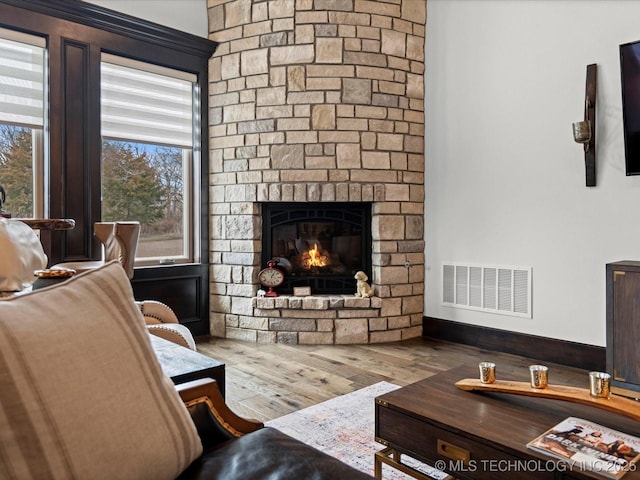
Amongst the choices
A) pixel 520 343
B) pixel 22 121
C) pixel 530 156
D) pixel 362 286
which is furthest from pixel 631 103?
pixel 22 121

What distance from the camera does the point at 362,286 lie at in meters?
3.88

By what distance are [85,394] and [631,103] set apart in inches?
126

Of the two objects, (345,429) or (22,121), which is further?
(22,121)

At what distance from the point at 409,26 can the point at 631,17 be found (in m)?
1.58

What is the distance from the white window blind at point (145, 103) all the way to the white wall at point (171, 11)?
36 centimetres

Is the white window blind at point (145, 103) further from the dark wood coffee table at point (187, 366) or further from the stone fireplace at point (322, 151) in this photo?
the dark wood coffee table at point (187, 366)

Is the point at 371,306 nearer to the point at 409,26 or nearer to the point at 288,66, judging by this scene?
the point at 288,66

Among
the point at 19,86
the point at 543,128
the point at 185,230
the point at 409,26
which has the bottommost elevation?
the point at 185,230

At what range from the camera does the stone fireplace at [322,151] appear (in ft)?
12.4

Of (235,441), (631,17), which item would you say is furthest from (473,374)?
(631,17)

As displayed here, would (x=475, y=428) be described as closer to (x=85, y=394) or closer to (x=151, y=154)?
(x=85, y=394)

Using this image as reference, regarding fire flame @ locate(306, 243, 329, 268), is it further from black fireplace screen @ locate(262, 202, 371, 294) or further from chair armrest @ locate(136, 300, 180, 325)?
chair armrest @ locate(136, 300, 180, 325)

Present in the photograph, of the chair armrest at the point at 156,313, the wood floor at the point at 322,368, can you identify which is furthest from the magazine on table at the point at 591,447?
the chair armrest at the point at 156,313

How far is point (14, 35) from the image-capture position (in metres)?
3.13
